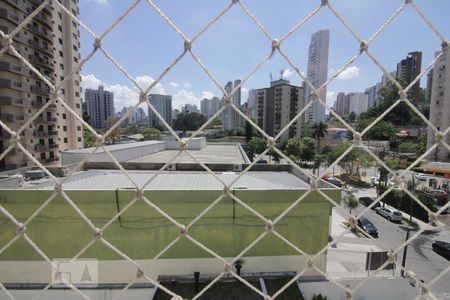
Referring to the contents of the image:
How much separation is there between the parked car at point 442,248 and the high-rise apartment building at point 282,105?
1747 centimetres

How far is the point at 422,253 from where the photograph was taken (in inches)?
232

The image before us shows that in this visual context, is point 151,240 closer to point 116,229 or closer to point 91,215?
point 116,229

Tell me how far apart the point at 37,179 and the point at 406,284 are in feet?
20.0

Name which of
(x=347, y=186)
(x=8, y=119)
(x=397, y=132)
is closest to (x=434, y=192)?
(x=347, y=186)

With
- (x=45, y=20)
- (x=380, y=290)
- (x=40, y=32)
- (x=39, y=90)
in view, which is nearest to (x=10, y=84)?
(x=39, y=90)

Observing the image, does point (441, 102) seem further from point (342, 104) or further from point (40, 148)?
point (342, 104)

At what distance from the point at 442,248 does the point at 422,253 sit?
16.9 inches

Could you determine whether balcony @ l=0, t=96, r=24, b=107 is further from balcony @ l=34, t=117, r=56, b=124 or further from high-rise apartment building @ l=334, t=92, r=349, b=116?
high-rise apartment building @ l=334, t=92, r=349, b=116

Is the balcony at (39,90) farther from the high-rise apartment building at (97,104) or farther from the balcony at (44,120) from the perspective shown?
the high-rise apartment building at (97,104)

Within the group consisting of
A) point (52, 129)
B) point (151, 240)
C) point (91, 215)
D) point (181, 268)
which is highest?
point (52, 129)

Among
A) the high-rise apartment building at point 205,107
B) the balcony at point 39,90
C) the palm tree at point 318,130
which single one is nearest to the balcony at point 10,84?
the balcony at point 39,90

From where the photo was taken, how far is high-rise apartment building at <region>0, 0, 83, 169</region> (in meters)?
9.70

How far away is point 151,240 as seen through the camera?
2.85 metres

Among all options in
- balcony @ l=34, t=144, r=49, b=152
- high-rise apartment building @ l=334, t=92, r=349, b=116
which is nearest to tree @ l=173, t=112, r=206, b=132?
balcony @ l=34, t=144, r=49, b=152
